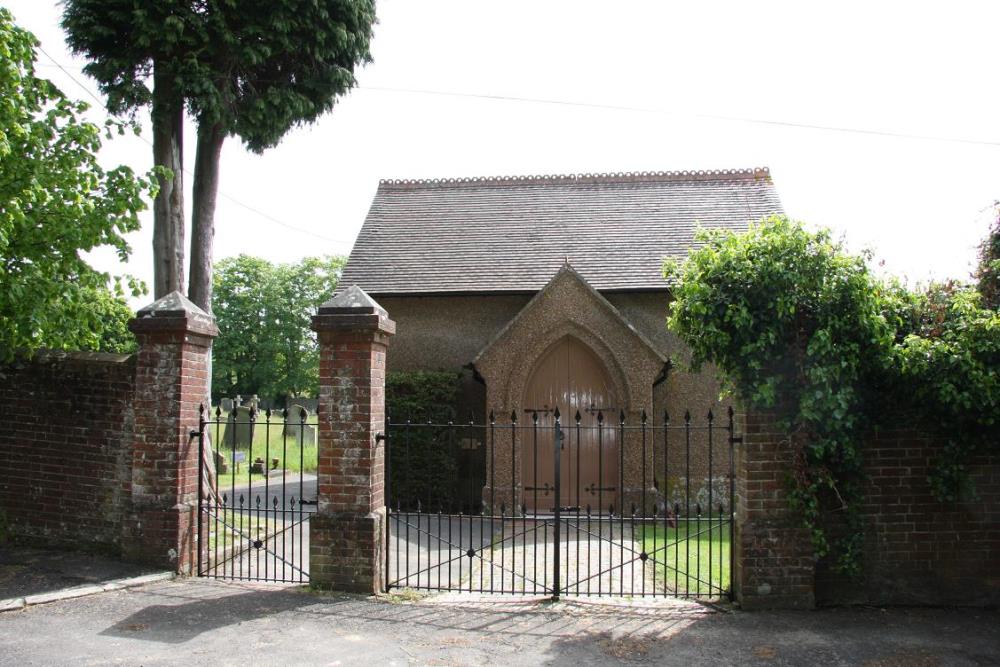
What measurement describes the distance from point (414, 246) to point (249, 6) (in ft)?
21.8

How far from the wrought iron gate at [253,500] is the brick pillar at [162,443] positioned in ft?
0.68

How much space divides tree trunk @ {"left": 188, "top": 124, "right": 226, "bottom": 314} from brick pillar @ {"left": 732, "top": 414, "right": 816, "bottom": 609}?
351 inches

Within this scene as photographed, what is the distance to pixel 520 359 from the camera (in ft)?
45.3

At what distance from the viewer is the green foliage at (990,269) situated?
24.4 ft

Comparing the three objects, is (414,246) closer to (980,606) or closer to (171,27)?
(171,27)

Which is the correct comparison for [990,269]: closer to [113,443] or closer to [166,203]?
[113,443]

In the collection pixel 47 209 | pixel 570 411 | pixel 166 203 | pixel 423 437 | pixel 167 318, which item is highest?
pixel 166 203

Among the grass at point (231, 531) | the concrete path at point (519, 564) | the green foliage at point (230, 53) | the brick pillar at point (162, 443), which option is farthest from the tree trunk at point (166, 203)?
the concrete path at point (519, 564)

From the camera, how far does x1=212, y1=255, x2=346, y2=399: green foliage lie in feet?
165

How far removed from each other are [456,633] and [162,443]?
3.56 metres

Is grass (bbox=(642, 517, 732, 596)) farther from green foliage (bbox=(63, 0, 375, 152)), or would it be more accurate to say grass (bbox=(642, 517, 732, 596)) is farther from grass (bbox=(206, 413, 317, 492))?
grass (bbox=(206, 413, 317, 492))

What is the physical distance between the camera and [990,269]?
24.9 ft

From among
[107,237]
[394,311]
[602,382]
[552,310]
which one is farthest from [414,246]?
[107,237]

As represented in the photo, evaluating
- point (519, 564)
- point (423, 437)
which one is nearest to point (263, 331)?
point (423, 437)
